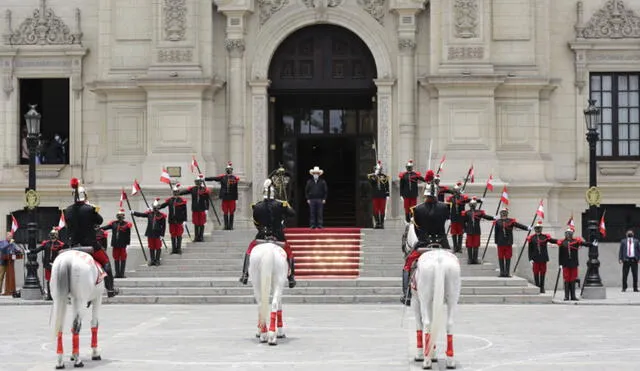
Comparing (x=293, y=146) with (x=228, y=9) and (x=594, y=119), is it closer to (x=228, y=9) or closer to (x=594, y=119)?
(x=228, y=9)

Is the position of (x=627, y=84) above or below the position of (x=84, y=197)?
above

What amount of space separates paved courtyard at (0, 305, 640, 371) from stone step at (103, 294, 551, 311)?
1397mm

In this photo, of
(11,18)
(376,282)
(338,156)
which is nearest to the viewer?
(376,282)

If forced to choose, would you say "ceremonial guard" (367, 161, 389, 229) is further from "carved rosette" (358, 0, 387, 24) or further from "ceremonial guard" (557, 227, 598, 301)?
"ceremonial guard" (557, 227, 598, 301)

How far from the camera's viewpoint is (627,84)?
43188 millimetres

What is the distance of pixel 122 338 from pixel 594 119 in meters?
17.9

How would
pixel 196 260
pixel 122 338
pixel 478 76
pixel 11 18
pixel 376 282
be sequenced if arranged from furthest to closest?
pixel 11 18 < pixel 478 76 < pixel 196 260 < pixel 376 282 < pixel 122 338

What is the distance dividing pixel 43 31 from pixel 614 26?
19.8 metres

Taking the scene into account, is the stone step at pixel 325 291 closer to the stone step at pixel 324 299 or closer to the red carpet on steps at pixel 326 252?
the stone step at pixel 324 299

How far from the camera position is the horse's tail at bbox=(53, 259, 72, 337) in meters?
18.8

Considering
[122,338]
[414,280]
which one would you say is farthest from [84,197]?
[414,280]

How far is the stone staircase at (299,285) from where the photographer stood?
32.8 m

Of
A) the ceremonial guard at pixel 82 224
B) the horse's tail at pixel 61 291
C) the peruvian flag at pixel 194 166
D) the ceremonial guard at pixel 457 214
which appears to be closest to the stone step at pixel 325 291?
the ceremonial guard at pixel 457 214

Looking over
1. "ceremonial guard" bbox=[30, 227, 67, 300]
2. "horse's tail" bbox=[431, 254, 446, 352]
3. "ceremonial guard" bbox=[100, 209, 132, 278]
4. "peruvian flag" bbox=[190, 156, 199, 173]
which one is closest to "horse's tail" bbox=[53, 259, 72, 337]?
"horse's tail" bbox=[431, 254, 446, 352]
